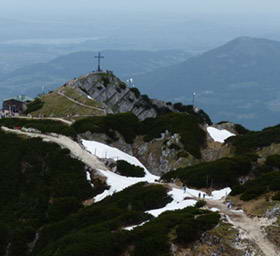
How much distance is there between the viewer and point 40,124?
296ft

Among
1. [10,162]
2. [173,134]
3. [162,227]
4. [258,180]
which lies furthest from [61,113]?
[162,227]

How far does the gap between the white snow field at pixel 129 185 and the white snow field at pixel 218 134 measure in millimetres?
24355

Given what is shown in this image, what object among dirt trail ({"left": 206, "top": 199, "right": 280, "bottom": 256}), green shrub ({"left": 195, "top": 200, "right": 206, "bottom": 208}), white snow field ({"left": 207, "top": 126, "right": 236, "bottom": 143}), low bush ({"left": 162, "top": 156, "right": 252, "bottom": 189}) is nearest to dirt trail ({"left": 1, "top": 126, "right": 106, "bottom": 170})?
low bush ({"left": 162, "top": 156, "right": 252, "bottom": 189})

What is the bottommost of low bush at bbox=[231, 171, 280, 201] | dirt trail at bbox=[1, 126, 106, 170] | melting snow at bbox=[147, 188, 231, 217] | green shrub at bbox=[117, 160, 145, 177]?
green shrub at bbox=[117, 160, 145, 177]

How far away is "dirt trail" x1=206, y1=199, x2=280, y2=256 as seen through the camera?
37188mm

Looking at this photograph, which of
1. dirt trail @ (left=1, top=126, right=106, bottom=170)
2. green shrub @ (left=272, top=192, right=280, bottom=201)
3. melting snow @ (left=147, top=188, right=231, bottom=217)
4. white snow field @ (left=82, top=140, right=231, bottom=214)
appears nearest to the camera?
green shrub @ (left=272, top=192, right=280, bottom=201)

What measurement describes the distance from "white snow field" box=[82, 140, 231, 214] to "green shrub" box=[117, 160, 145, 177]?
0.99m

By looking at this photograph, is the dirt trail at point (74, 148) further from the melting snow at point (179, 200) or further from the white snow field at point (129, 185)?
the melting snow at point (179, 200)

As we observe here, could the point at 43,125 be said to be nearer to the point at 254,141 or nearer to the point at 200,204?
the point at 254,141

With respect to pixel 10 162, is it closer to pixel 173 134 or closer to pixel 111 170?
pixel 111 170

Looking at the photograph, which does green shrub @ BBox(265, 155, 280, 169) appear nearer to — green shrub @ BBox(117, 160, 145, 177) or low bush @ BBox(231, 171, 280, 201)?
low bush @ BBox(231, 171, 280, 201)

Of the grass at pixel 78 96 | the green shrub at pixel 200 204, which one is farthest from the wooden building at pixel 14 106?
the green shrub at pixel 200 204

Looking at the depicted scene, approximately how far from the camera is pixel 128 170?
234ft

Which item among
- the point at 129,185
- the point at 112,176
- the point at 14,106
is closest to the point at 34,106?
the point at 14,106
